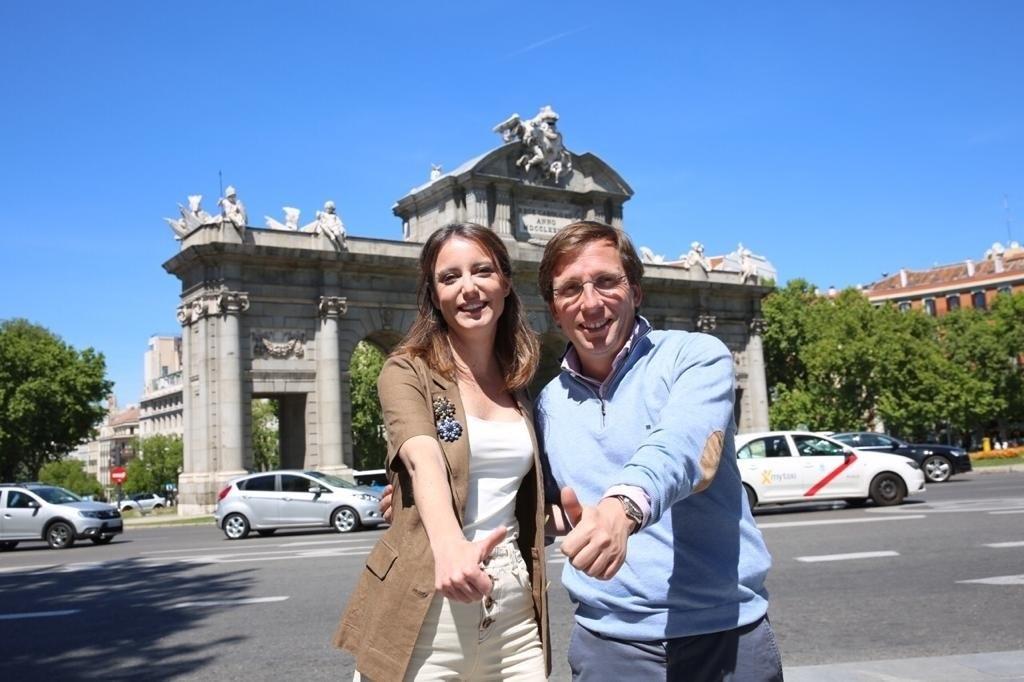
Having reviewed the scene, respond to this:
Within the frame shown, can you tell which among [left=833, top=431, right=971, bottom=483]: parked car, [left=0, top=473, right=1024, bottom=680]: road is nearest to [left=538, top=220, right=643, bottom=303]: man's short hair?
[left=0, top=473, right=1024, bottom=680]: road

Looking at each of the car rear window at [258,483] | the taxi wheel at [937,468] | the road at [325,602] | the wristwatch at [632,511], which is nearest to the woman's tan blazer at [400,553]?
the wristwatch at [632,511]

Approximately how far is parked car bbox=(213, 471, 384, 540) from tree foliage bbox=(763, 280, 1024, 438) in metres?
43.9

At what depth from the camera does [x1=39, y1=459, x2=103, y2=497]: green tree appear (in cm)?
11350

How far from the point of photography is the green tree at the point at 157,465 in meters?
99.1

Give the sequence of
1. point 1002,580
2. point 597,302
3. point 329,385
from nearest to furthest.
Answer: point 597,302 → point 1002,580 → point 329,385

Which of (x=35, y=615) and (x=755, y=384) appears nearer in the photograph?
(x=35, y=615)

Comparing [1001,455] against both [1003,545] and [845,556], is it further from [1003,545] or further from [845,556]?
[845,556]

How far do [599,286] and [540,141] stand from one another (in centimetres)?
3497

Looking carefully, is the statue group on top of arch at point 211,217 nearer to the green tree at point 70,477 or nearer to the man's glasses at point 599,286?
the man's glasses at point 599,286

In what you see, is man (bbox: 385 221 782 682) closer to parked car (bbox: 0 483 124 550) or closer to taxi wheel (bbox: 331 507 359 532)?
taxi wheel (bbox: 331 507 359 532)

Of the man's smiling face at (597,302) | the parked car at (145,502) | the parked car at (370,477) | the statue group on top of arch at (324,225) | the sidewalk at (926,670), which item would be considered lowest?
the parked car at (145,502)

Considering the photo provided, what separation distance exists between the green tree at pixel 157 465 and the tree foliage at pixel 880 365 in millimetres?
63758

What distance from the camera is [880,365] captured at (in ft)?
191

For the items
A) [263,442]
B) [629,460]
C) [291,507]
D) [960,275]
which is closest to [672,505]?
[629,460]
